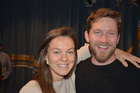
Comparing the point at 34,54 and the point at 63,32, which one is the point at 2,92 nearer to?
the point at 34,54

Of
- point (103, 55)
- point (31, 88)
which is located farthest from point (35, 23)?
point (31, 88)

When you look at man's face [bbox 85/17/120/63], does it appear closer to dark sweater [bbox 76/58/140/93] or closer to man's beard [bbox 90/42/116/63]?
man's beard [bbox 90/42/116/63]

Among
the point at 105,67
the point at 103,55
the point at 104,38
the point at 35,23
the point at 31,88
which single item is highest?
the point at 35,23

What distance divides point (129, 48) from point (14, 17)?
146 inches

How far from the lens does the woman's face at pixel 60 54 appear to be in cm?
133

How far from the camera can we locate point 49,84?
139 cm

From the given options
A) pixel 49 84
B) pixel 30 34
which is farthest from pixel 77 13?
pixel 49 84

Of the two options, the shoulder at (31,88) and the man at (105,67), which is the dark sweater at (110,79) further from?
the shoulder at (31,88)

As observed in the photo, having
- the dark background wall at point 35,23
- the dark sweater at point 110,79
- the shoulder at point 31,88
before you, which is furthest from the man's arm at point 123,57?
the dark background wall at point 35,23

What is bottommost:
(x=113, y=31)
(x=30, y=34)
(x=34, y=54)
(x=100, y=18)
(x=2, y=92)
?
(x=2, y=92)

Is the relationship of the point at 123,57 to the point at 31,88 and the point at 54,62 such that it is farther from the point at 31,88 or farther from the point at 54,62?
the point at 31,88

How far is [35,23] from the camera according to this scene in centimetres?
476

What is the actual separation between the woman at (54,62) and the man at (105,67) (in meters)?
0.22

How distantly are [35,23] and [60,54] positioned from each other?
3.65 m
